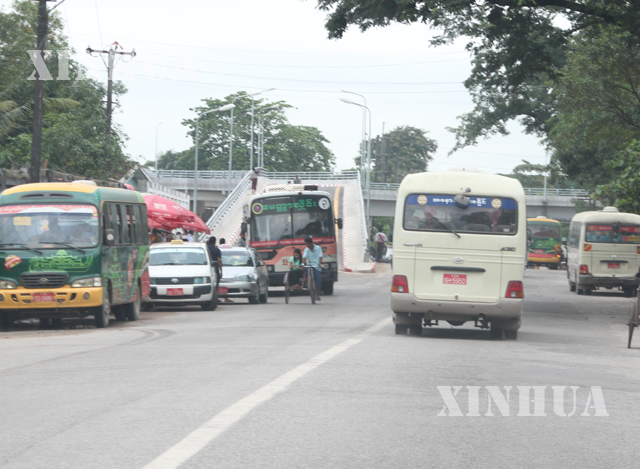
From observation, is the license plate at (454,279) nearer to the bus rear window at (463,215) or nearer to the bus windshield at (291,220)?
the bus rear window at (463,215)

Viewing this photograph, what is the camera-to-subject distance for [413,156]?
122062 mm

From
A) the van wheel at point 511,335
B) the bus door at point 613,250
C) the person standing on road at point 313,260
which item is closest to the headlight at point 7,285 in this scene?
the van wheel at point 511,335

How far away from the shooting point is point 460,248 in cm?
1412

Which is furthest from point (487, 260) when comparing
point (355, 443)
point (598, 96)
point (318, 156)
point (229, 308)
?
point (318, 156)

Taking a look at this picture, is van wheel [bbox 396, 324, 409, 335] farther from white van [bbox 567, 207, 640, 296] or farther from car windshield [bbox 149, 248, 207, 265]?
white van [bbox 567, 207, 640, 296]

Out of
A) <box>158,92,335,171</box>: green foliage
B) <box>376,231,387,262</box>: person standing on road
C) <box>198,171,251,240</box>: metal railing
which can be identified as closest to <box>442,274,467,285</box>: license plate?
<box>198,171,251,240</box>: metal railing

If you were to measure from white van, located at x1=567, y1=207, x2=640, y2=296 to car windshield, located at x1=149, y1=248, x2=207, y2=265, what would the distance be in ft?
50.5

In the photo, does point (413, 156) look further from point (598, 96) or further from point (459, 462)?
point (459, 462)

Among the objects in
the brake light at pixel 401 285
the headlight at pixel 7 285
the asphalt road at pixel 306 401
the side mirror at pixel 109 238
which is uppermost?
the side mirror at pixel 109 238

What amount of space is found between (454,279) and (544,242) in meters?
47.1

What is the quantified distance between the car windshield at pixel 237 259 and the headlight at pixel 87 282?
8581mm

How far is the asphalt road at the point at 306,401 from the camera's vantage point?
19.7ft

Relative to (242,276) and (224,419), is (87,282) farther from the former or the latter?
(224,419)

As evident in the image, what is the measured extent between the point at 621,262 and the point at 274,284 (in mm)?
12233
